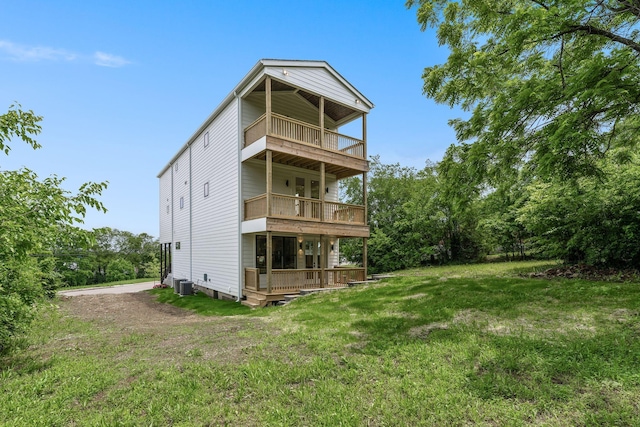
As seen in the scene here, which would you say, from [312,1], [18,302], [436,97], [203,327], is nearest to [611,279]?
[436,97]

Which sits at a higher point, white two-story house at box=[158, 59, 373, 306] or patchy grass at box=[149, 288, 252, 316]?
white two-story house at box=[158, 59, 373, 306]

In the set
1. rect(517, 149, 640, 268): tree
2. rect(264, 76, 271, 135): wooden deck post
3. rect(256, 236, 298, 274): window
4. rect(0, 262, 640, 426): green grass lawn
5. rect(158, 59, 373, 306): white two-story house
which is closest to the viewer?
rect(0, 262, 640, 426): green grass lawn

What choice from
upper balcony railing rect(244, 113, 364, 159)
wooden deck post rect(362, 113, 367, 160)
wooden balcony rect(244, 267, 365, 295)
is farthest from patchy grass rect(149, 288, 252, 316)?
wooden deck post rect(362, 113, 367, 160)

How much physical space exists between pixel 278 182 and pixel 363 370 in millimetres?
11224

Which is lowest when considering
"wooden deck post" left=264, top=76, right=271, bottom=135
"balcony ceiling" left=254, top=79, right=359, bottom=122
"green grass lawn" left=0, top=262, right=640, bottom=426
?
"green grass lawn" left=0, top=262, right=640, bottom=426

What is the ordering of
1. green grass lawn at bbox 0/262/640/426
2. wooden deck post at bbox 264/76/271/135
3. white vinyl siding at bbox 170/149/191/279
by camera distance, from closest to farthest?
green grass lawn at bbox 0/262/640/426
wooden deck post at bbox 264/76/271/135
white vinyl siding at bbox 170/149/191/279

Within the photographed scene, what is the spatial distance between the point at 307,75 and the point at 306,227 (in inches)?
256

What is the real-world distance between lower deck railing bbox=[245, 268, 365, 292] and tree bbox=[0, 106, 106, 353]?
7.42m

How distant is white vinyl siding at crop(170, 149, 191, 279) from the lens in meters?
19.6

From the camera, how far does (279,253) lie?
555 inches

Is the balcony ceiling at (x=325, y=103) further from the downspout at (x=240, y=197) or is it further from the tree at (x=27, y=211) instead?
the tree at (x=27, y=211)

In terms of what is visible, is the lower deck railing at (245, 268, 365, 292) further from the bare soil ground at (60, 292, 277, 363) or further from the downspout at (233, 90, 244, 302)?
the bare soil ground at (60, 292, 277, 363)

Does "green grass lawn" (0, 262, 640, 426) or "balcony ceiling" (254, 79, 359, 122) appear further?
"balcony ceiling" (254, 79, 359, 122)

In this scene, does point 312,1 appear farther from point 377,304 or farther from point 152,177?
point 152,177
